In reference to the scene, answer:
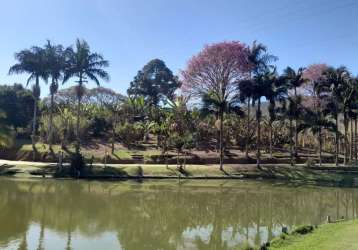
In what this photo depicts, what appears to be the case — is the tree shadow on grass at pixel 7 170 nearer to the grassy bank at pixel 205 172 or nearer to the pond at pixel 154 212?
the grassy bank at pixel 205 172

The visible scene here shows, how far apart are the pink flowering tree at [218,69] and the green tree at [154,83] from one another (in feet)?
73.6

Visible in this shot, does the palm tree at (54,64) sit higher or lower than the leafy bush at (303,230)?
higher

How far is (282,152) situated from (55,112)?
102 feet

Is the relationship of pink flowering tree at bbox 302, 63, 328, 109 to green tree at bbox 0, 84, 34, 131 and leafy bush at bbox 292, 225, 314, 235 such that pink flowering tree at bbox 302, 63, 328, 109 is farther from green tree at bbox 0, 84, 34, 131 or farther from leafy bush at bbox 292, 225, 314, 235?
leafy bush at bbox 292, 225, 314, 235

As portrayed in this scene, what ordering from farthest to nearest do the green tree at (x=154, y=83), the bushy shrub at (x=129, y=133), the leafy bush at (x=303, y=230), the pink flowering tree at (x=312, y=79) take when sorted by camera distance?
the green tree at (x=154, y=83) → the pink flowering tree at (x=312, y=79) → the bushy shrub at (x=129, y=133) → the leafy bush at (x=303, y=230)

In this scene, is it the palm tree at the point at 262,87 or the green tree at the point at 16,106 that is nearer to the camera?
the palm tree at the point at 262,87

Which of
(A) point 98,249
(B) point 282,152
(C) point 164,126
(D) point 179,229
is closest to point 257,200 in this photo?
(D) point 179,229

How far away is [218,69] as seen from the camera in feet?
174

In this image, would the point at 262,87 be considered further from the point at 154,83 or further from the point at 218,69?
the point at 154,83

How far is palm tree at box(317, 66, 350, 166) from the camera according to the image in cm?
4803

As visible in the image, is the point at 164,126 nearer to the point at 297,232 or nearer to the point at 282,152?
the point at 282,152

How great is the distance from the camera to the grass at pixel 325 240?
13.3m

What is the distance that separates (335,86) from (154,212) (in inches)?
1264

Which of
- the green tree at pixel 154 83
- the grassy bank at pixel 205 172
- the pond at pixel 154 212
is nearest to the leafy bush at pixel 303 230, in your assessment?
the pond at pixel 154 212
